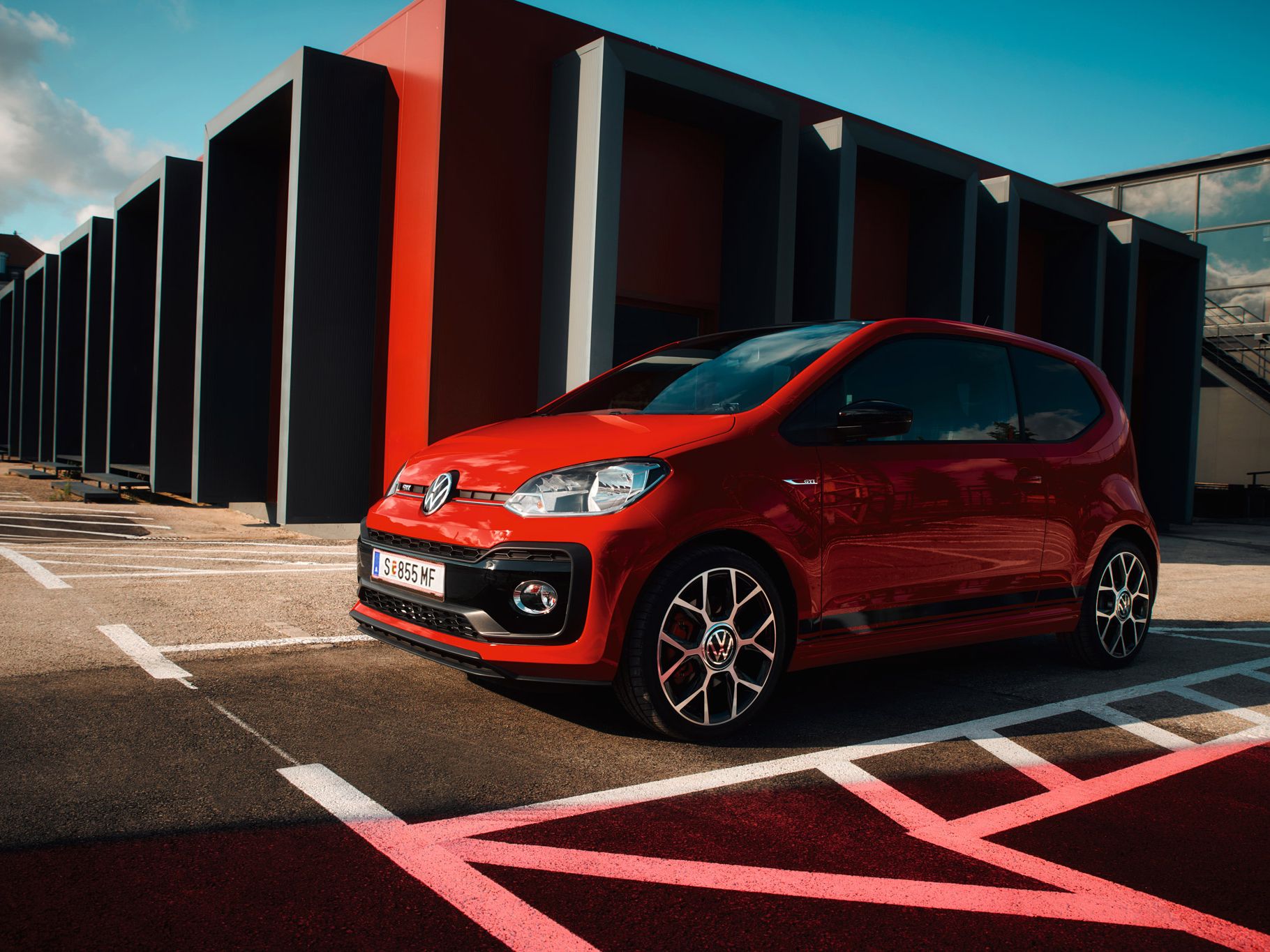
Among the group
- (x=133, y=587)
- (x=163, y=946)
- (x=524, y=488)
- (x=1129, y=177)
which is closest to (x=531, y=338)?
(x=133, y=587)

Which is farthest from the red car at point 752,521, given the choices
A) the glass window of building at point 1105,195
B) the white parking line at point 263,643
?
the glass window of building at point 1105,195

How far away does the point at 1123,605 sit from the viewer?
17.5ft

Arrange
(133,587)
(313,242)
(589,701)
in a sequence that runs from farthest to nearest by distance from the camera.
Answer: (313,242), (133,587), (589,701)

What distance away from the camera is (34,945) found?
2.07 metres

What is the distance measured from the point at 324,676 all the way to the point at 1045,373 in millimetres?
3875

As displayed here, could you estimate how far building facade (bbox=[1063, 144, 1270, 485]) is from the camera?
84.6ft

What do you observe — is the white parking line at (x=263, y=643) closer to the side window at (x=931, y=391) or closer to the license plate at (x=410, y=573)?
the license plate at (x=410, y=573)

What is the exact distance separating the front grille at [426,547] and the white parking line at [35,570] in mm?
3558

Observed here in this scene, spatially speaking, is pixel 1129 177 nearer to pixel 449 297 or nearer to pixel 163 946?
pixel 449 297

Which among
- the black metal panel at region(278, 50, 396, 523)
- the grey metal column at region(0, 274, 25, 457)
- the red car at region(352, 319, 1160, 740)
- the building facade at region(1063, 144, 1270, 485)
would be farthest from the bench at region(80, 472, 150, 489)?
the building facade at region(1063, 144, 1270, 485)

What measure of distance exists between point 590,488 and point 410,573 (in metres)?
0.85

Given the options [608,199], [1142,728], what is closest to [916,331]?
[1142,728]

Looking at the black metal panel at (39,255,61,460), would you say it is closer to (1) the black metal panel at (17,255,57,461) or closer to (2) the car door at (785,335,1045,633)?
(1) the black metal panel at (17,255,57,461)

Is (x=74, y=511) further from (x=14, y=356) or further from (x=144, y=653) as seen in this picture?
(x=14, y=356)
